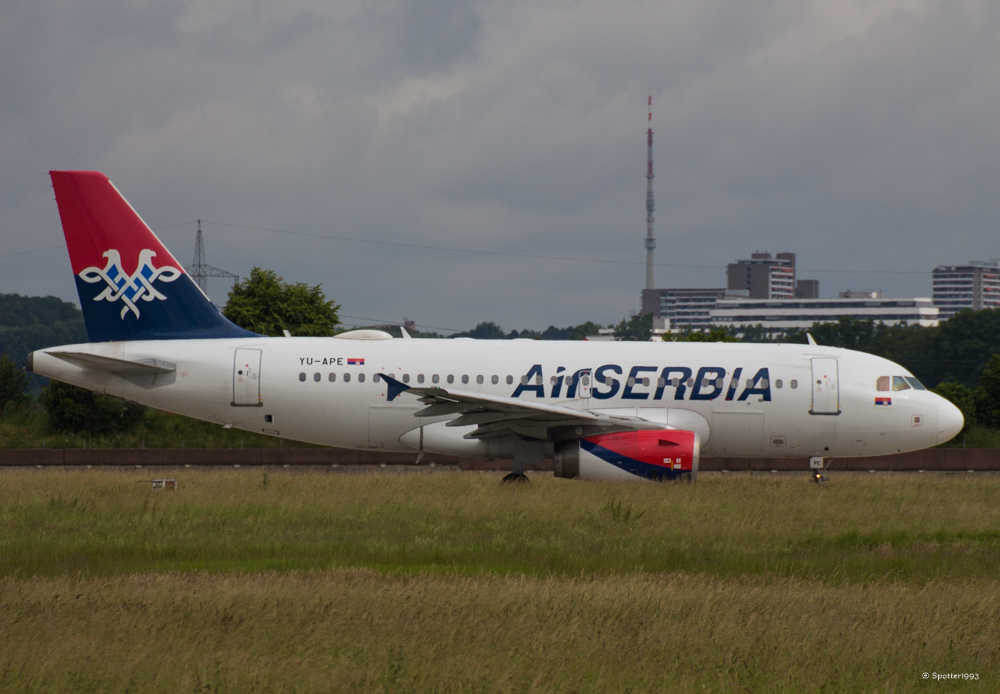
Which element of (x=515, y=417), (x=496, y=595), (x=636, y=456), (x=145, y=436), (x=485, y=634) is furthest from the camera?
(x=145, y=436)

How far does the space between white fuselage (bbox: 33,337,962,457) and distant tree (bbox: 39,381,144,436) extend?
18842mm

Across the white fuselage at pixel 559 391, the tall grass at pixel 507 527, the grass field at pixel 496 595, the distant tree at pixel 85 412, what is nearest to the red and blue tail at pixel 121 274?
the white fuselage at pixel 559 391

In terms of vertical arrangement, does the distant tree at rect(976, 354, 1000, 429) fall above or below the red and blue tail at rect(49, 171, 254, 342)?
below

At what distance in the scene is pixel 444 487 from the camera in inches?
892

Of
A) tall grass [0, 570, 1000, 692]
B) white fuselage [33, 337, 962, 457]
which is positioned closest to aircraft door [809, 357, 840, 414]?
white fuselage [33, 337, 962, 457]

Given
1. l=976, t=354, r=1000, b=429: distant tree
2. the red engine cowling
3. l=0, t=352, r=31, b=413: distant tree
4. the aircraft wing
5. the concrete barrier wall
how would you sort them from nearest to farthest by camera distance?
the aircraft wing
the red engine cowling
the concrete barrier wall
l=0, t=352, r=31, b=413: distant tree
l=976, t=354, r=1000, b=429: distant tree

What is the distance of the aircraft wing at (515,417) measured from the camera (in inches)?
850

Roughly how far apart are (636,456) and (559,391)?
269cm

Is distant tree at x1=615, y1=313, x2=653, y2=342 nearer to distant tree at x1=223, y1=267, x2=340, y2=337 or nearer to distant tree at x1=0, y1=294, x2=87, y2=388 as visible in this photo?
distant tree at x1=0, y1=294, x2=87, y2=388

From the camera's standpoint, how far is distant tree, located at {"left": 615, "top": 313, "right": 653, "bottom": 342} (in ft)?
595

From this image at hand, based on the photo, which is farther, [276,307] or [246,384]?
[276,307]

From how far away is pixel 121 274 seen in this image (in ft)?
79.7

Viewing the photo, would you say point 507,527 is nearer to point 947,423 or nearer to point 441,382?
point 441,382

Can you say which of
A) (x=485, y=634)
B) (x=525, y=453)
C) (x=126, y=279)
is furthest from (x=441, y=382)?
(x=485, y=634)
